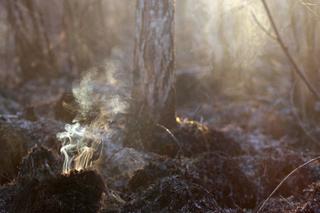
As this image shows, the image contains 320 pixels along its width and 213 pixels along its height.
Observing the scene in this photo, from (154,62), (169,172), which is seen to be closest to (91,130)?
(169,172)

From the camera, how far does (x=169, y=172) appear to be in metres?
6.99

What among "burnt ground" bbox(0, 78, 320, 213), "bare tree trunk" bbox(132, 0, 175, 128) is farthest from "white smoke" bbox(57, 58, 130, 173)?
"bare tree trunk" bbox(132, 0, 175, 128)

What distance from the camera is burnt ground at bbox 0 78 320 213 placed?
5.81 meters

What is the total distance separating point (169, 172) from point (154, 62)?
232 centimetres

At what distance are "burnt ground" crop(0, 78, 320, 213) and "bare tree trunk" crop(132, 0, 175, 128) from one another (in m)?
0.40

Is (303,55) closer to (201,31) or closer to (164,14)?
(164,14)

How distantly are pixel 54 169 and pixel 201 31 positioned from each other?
11.7 metres

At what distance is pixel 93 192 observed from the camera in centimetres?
584

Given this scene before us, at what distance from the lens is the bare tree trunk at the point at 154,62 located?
28.5 feet

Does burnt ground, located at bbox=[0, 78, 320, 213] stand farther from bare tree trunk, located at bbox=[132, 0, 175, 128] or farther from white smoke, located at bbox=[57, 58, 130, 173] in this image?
bare tree trunk, located at bbox=[132, 0, 175, 128]

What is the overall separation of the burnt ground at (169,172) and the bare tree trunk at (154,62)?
40 cm

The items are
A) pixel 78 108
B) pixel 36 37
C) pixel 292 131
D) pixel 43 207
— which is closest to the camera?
pixel 43 207

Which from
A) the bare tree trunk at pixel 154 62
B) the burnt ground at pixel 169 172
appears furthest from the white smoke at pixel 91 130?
the bare tree trunk at pixel 154 62

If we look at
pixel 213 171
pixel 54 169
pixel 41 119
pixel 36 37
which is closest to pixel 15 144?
pixel 41 119
